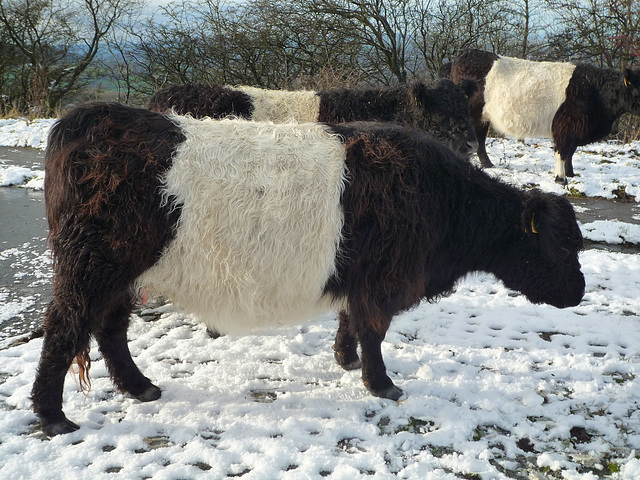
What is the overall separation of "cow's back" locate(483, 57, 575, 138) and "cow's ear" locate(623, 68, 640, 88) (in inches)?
31.7

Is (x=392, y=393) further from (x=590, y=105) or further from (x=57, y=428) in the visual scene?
(x=590, y=105)

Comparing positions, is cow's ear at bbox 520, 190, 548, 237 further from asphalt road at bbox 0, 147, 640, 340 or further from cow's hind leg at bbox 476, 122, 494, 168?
cow's hind leg at bbox 476, 122, 494, 168

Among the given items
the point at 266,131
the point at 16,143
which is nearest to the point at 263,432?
the point at 266,131

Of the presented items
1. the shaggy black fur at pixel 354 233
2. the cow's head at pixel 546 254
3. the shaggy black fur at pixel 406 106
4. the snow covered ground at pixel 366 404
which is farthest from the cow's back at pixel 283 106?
the cow's head at pixel 546 254

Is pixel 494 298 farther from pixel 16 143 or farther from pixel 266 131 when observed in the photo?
pixel 16 143

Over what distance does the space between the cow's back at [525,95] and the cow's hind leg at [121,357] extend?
7724mm

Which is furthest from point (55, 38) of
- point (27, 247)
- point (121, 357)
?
point (121, 357)

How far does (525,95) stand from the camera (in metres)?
9.01

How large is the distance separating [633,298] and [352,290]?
3.11 metres

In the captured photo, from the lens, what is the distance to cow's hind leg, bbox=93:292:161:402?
3.29m

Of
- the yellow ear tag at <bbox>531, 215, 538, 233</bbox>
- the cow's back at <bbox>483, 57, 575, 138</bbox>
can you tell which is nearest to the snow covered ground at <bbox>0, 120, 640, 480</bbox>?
the yellow ear tag at <bbox>531, 215, 538, 233</bbox>

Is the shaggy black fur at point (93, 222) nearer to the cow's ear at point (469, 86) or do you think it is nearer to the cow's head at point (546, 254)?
the cow's head at point (546, 254)

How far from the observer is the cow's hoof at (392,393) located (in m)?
3.43

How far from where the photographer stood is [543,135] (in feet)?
30.4
